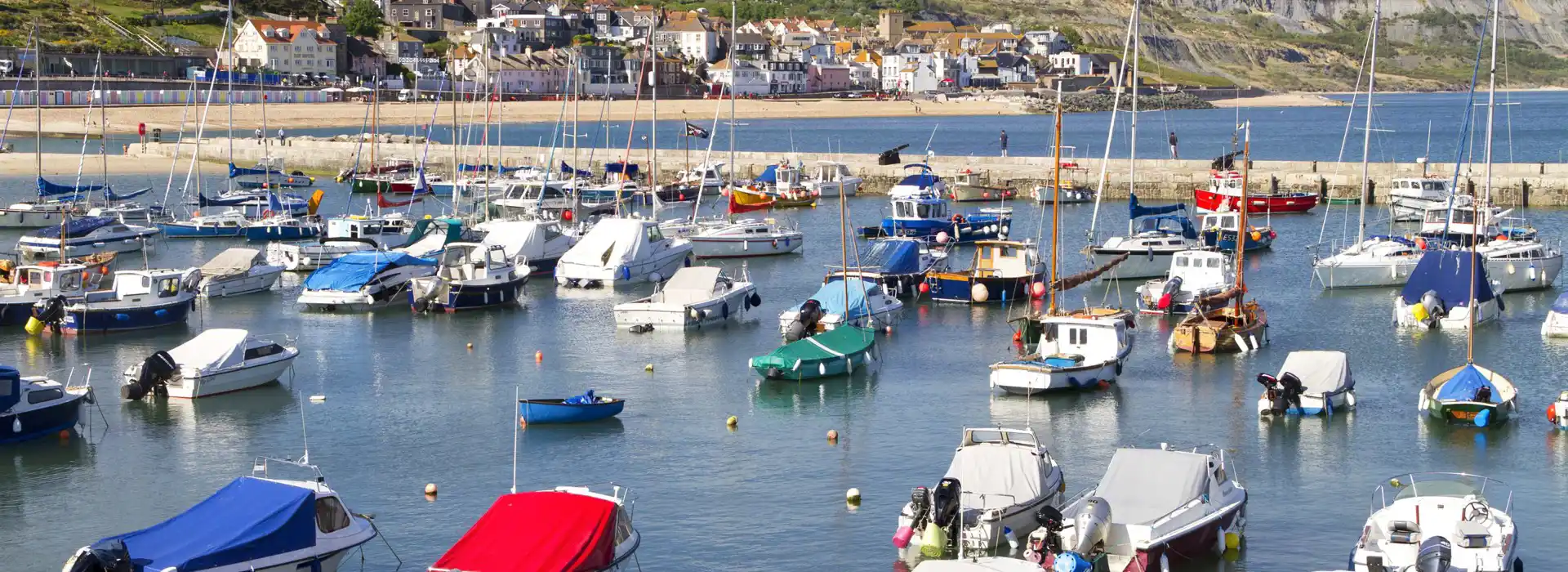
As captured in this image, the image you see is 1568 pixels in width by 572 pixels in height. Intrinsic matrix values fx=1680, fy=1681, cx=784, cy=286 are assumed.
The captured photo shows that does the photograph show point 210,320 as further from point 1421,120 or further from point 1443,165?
point 1421,120

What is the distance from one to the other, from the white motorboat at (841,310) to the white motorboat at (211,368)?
1186 centimetres

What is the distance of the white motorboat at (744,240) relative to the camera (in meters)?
60.9

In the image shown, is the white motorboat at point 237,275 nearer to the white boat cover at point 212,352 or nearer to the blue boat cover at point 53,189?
the white boat cover at point 212,352

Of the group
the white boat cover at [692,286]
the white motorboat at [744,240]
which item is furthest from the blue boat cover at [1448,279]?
the white motorboat at [744,240]

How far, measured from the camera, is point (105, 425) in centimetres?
3319

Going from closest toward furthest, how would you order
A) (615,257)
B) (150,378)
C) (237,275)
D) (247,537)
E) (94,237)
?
(247,537)
(150,378)
(237,275)
(615,257)
(94,237)

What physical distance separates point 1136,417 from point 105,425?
20.5 meters

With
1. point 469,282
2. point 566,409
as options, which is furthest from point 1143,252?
point 566,409

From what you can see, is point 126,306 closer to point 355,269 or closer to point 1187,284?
point 355,269

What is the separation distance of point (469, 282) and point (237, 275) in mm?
8051

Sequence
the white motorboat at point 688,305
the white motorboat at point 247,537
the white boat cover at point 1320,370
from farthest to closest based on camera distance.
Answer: the white motorboat at point 688,305 < the white boat cover at point 1320,370 < the white motorboat at point 247,537

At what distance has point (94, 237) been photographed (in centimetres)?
6100

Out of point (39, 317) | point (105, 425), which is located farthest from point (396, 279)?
point (105, 425)

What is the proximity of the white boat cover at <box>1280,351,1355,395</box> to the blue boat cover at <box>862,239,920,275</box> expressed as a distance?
17.0 meters
